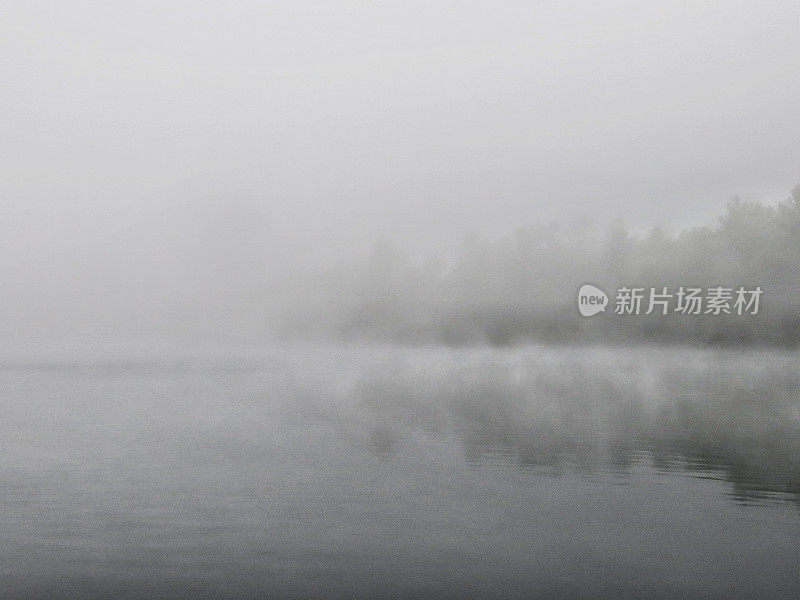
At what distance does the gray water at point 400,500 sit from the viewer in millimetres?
23125

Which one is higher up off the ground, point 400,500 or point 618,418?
point 618,418

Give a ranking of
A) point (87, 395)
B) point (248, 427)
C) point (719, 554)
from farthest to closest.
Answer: point (87, 395) < point (248, 427) < point (719, 554)

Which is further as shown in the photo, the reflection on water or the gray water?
the reflection on water

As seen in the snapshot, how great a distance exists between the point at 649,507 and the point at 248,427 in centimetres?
3704

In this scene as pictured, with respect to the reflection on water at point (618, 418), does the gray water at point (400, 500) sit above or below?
below

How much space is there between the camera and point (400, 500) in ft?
110

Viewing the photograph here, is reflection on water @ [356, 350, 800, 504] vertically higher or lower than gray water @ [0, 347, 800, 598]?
higher

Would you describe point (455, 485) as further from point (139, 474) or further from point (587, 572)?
point (139, 474)

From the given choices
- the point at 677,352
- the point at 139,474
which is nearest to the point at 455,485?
the point at 139,474

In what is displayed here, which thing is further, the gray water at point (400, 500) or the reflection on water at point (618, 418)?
the reflection on water at point (618, 418)

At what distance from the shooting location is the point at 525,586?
74.4ft

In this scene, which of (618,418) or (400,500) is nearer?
(400,500)

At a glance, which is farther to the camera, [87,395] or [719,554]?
[87,395]

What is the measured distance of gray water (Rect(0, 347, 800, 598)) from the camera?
23.1 metres
